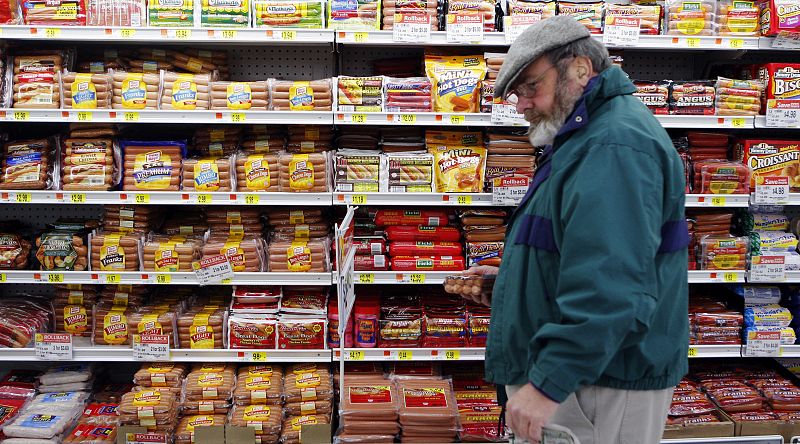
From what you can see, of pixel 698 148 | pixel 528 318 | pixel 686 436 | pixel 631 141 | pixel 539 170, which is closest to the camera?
pixel 631 141

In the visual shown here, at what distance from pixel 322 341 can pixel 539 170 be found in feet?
6.32

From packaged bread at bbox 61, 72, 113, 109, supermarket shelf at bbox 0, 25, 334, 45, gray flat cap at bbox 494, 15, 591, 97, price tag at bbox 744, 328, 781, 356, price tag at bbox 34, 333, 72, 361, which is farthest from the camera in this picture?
price tag at bbox 744, 328, 781, 356

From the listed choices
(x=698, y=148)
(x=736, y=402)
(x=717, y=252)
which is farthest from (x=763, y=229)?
(x=736, y=402)

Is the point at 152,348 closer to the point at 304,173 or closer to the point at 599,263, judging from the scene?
the point at 304,173

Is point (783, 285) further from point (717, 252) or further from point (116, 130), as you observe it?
point (116, 130)

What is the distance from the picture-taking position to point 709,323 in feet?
11.5

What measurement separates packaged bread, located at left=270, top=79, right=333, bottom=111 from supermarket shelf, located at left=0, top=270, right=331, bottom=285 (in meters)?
0.83

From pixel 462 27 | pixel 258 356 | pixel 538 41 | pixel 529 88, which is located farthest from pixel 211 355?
pixel 538 41

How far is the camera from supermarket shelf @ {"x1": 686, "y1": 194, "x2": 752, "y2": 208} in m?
3.37

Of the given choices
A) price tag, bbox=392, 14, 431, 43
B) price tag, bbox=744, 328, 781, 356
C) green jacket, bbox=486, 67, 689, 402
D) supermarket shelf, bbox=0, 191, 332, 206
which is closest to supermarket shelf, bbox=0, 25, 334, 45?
price tag, bbox=392, 14, 431, 43

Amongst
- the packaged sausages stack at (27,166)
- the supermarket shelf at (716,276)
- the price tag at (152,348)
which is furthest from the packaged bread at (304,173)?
the supermarket shelf at (716,276)

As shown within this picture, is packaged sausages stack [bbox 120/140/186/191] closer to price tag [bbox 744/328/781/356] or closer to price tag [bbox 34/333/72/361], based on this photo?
price tag [bbox 34/333/72/361]

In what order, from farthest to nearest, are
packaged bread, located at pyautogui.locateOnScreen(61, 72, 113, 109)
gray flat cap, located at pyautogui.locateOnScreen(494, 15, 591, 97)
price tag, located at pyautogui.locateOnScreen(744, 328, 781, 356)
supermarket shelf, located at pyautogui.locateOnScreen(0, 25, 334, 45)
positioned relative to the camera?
price tag, located at pyautogui.locateOnScreen(744, 328, 781, 356), packaged bread, located at pyautogui.locateOnScreen(61, 72, 113, 109), supermarket shelf, located at pyautogui.locateOnScreen(0, 25, 334, 45), gray flat cap, located at pyautogui.locateOnScreen(494, 15, 591, 97)

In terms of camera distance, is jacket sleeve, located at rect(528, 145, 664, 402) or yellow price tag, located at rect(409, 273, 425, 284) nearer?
jacket sleeve, located at rect(528, 145, 664, 402)
